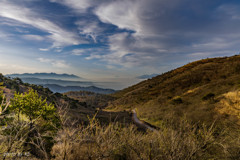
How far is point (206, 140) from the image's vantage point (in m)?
5.21

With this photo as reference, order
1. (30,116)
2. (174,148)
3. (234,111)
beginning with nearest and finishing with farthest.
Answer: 1. (174,148)
2. (30,116)
3. (234,111)

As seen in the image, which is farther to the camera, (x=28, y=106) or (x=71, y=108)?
(x=71, y=108)

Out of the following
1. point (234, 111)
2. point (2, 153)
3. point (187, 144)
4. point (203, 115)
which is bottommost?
point (203, 115)

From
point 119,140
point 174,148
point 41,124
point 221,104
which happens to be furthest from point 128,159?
point 221,104

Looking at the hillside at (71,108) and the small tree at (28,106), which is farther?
the hillside at (71,108)

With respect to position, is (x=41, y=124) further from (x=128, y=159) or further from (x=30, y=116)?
(x=128, y=159)

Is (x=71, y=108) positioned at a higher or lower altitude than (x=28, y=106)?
lower

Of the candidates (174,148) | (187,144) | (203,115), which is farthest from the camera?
(203,115)

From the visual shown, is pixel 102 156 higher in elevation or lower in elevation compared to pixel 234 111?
higher

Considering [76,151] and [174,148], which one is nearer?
[174,148]

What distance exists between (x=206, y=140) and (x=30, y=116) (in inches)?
594

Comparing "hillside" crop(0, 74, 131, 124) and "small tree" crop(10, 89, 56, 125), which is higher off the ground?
"small tree" crop(10, 89, 56, 125)

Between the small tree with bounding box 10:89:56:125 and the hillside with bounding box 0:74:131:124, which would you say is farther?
the hillside with bounding box 0:74:131:124

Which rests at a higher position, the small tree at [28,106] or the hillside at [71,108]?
the small tree at [28,106]
